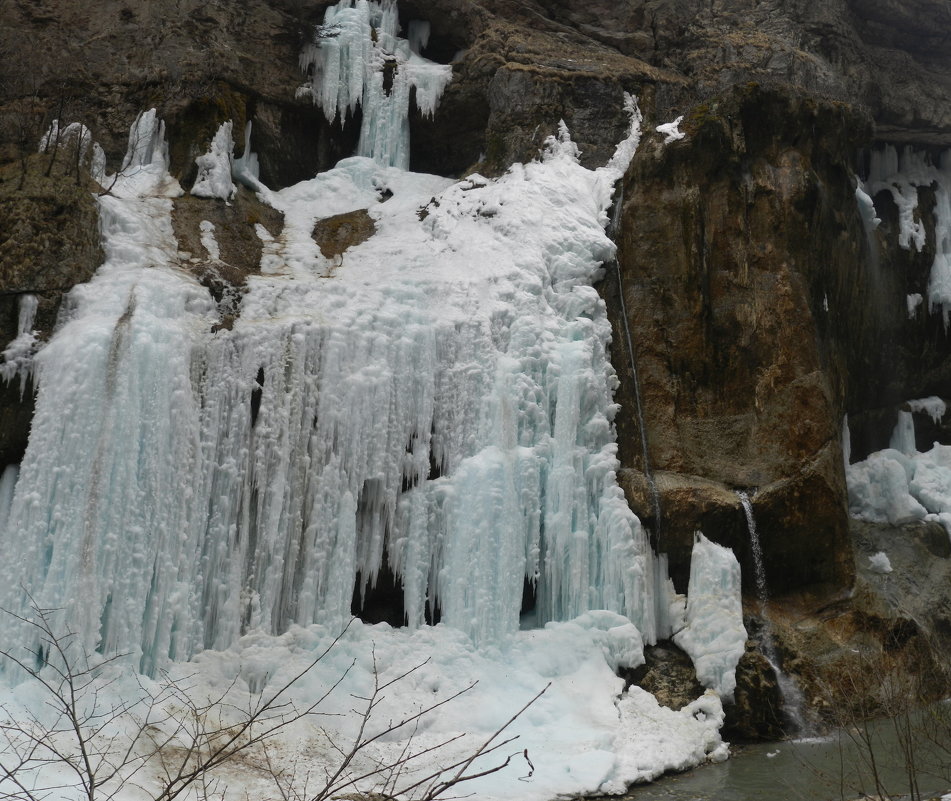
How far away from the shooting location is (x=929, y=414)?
55.4 ft

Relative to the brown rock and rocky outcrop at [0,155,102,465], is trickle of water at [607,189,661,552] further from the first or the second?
rocky outcrop at [0,155,102,465]

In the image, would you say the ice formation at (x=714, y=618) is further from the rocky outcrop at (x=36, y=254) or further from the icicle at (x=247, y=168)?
the icicle at (x=247, y=168)

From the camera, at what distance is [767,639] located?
1109 cm

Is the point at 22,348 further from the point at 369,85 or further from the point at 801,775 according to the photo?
the point at 801,775

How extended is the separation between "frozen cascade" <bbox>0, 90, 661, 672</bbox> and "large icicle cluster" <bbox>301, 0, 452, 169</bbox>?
3987mm

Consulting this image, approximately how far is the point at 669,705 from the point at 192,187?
948 cm

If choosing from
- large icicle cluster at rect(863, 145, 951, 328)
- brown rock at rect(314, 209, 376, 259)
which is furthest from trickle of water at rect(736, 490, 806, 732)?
large icicle cluster at rect(863, 145, 951, 328)

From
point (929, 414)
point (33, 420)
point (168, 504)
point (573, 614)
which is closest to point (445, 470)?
point (573, 614)

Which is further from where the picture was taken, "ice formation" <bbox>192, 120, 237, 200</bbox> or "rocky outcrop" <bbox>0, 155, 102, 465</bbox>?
"ice formation" <bbox>192, 120, 237, 200</bbox>

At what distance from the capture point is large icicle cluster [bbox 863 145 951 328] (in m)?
16.8

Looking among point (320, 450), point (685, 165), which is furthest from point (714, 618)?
point (685, 165)

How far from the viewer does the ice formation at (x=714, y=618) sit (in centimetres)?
1059

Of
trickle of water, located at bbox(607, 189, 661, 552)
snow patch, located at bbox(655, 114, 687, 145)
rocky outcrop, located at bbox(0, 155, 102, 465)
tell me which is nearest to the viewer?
rocky outcrop, located at bbox(0, 155, 102, 465)

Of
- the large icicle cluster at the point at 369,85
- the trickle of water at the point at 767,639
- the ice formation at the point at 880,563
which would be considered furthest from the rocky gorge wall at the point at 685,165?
the ice formation at the point at 880,563
